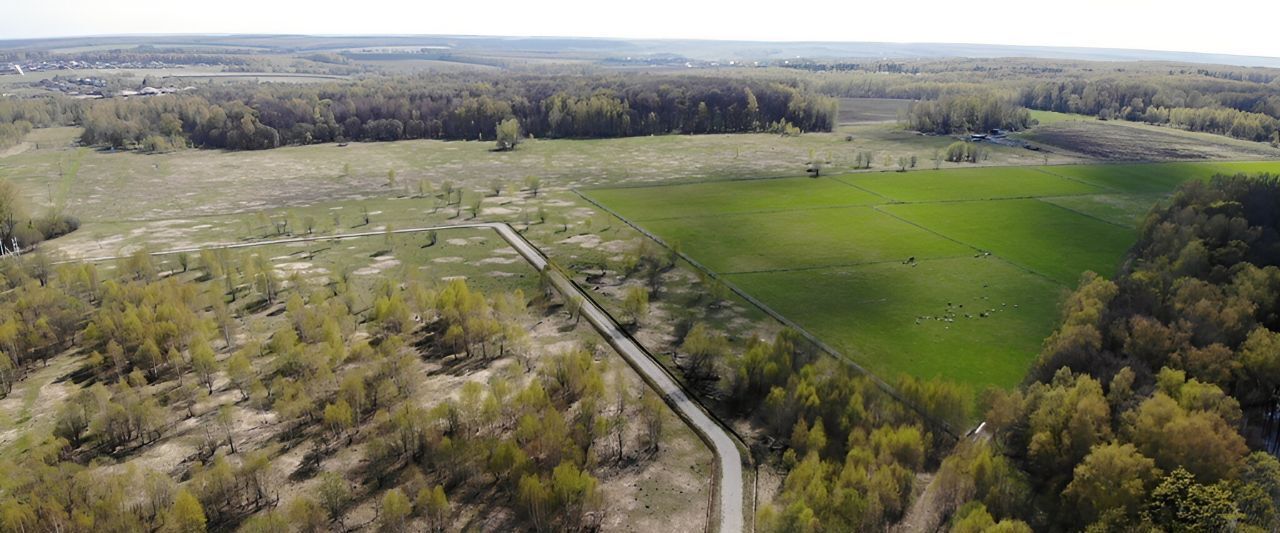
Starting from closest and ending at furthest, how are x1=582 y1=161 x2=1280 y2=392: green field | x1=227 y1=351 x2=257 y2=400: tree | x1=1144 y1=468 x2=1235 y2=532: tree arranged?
x1=1144 y1=468 x2=1235 y2=532: tree, x1=227 y1=351 x2=257 y2=400: tree, x1=582 y1=161 x2=1280 y2=392: green field

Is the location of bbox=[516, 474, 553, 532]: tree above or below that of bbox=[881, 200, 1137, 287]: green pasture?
below

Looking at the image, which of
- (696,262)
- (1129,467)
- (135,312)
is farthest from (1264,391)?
(135,312)

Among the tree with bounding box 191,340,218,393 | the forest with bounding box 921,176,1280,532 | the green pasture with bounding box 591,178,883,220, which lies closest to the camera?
the forest with bounding box 921,176,1280,532

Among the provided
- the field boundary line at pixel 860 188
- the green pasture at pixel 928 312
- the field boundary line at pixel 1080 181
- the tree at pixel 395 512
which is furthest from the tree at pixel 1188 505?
the field boundary line at pixel 1080 181

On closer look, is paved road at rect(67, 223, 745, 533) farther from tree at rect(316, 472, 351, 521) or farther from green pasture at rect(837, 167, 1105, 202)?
green pasture at rect(837, 167, 1105, 202)

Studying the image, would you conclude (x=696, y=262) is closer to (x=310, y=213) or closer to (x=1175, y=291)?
(x=1175, y=291)

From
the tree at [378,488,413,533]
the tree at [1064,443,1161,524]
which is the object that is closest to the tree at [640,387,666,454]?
the tree at [378,488,413,533]

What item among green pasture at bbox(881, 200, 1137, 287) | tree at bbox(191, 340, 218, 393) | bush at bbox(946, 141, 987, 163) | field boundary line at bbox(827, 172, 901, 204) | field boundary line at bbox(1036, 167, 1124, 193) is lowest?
tree at bbox(191, 340, 218, 393)
